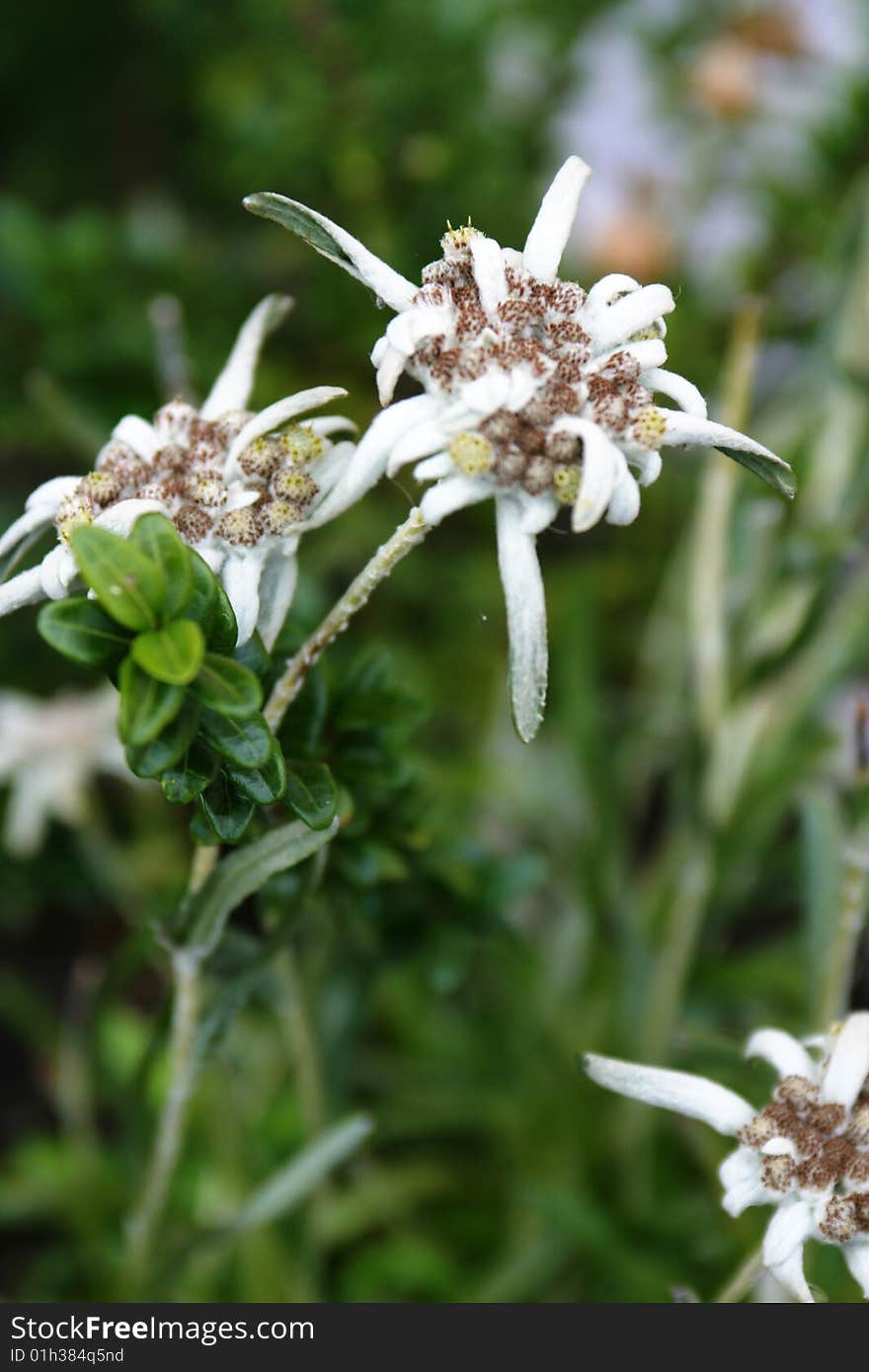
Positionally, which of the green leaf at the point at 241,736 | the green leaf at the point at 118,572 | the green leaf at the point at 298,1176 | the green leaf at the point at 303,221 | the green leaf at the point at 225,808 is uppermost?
the green leaf at the point at 303,221

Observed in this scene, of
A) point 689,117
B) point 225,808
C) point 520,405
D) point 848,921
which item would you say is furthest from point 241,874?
point 689,117

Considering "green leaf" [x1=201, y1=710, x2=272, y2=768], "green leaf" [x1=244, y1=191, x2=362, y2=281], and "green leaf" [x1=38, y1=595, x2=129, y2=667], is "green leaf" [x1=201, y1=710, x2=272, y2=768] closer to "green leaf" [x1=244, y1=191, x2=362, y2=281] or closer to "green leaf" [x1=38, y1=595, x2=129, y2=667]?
"green leaf" [x1=38, y1=595, x2=129, y2=667]

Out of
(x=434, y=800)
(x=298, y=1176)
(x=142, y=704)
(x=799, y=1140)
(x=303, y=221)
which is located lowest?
(x=298, y=1176)

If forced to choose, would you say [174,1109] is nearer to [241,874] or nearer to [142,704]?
[241,874]

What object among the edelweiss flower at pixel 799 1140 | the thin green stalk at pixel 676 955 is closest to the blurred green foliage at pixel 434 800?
the thin green stalk at pixel 676 955

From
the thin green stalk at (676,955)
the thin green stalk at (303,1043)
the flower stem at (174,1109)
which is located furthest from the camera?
the thin green stalk at (676,955)

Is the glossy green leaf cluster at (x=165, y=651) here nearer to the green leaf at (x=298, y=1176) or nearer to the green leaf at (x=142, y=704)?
the green leaf at (x=142, y=704)

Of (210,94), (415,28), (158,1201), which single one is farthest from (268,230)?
(158,1201)

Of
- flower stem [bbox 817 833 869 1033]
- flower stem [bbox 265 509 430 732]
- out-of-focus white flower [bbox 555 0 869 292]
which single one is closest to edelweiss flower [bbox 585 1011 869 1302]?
flower stem [bbox 817 833 869 1033]
